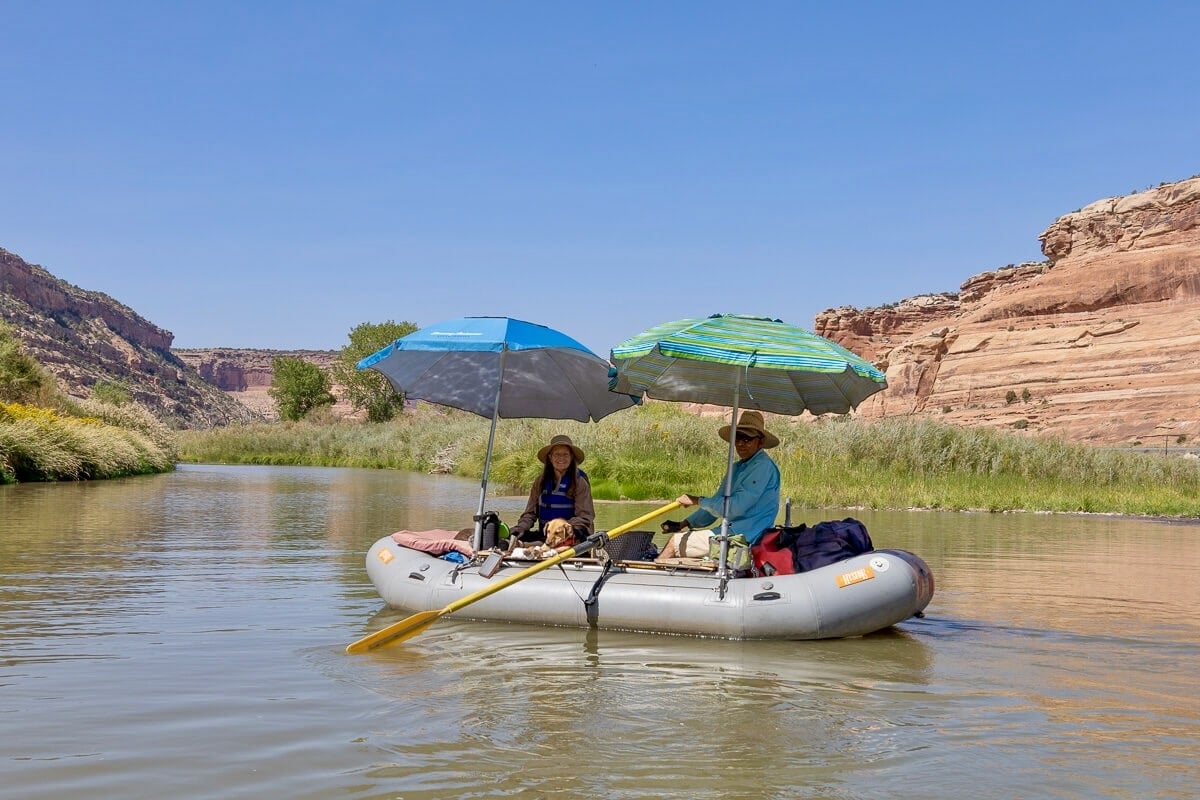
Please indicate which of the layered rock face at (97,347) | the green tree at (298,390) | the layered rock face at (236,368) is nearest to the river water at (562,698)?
the green tree at (298,390)

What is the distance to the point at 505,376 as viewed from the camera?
10820 millimetres

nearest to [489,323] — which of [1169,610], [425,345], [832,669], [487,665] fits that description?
[425,345]

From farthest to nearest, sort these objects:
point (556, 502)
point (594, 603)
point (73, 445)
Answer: point (73, 445), point (556, 502), point (594, 603)

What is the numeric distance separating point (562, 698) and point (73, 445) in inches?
947

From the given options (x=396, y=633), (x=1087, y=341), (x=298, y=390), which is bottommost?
(x=396, y=633)

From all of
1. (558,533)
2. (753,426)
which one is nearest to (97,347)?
(558,533)

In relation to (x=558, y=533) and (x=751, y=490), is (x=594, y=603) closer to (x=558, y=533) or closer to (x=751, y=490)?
(x=558, y=533)

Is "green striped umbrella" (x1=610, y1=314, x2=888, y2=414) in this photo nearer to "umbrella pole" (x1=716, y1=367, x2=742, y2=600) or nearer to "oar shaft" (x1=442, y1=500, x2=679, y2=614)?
"umbrella pole" (x1=716, y1=367, x2=742, y2=600)

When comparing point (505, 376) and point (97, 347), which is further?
point (97, 347)

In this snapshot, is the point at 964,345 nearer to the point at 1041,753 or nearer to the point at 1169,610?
the point at 1169,610

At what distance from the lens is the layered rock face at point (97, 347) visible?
78625 mm

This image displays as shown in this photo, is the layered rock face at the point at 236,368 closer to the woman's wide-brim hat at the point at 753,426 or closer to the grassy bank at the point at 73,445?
the grassy bank at the point at 73,445

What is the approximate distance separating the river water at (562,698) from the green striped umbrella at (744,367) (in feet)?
6.70

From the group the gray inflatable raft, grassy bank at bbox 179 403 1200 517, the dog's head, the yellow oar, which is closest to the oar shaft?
the yellow oar
